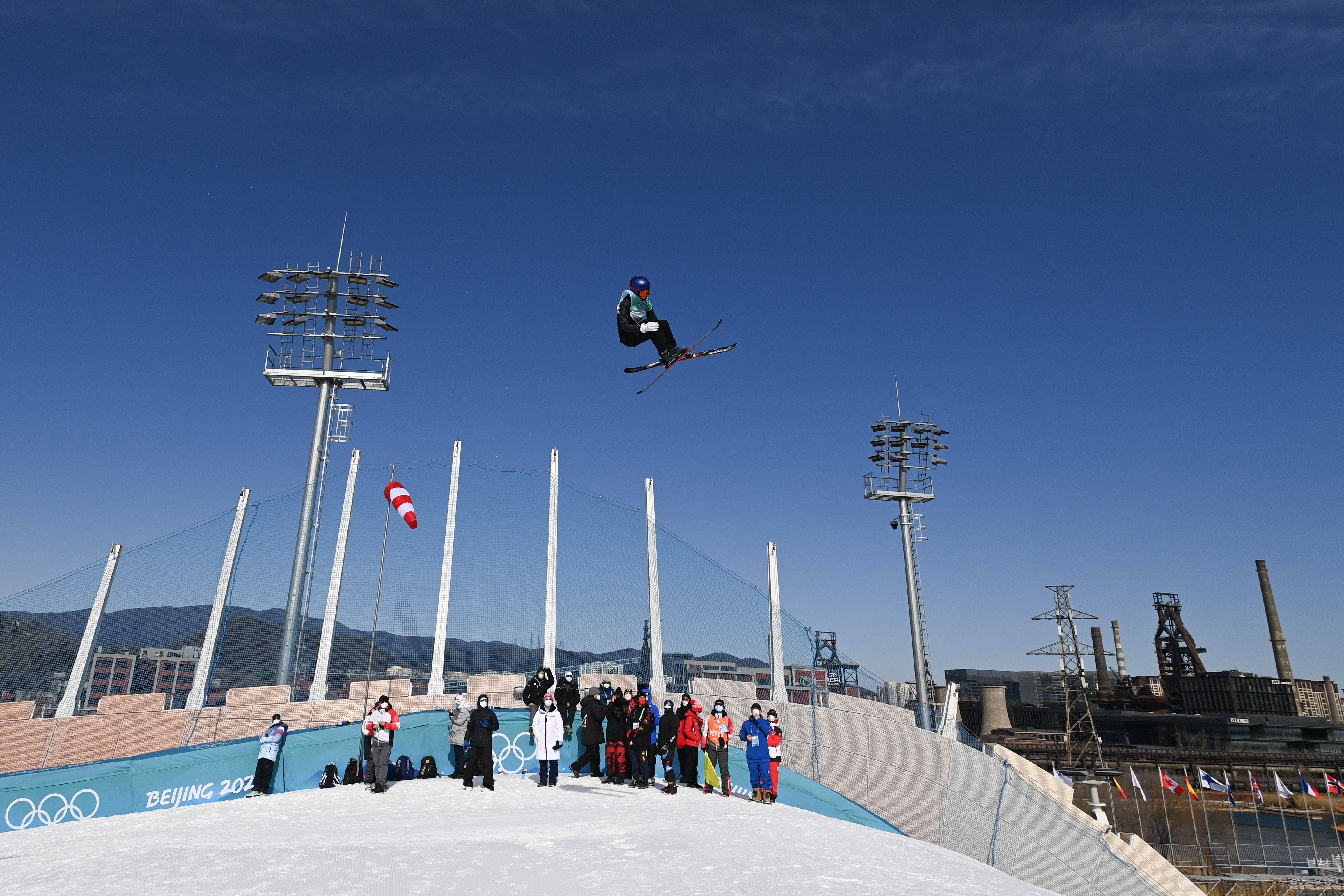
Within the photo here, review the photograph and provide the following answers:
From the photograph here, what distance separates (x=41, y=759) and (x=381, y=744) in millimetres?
8358

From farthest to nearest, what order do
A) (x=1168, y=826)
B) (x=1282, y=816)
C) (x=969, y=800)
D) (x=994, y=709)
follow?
(x=994, y=709) < (x=1168, y=826) < (x=1282, y=816) < (x=969, y=800)

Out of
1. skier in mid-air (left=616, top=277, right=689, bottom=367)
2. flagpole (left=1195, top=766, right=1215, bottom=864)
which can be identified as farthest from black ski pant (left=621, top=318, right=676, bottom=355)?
flagpole (left=1195, top=766, right=1215, bottom=864)

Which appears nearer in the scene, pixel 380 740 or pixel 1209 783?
pixel 380 740

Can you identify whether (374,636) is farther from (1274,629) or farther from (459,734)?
(1274,629)

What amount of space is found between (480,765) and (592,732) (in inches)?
78.5

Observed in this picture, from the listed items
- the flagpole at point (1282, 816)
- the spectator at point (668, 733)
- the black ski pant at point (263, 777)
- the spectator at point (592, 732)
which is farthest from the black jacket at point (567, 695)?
the flagpole at point (1282, 816)

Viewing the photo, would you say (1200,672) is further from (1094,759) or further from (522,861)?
(522,861)

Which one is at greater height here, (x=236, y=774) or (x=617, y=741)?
(x=617, y=741)

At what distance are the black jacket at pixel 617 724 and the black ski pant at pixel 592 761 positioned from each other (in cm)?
70

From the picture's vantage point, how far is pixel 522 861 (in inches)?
292

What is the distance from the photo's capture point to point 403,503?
18.4 meters

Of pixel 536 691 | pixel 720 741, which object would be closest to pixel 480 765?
pixel 536 691

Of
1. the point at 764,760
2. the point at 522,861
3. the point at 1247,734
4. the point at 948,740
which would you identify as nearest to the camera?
the point at 522,861

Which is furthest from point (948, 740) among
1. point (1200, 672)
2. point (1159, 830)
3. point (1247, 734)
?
point (1200, 672)
